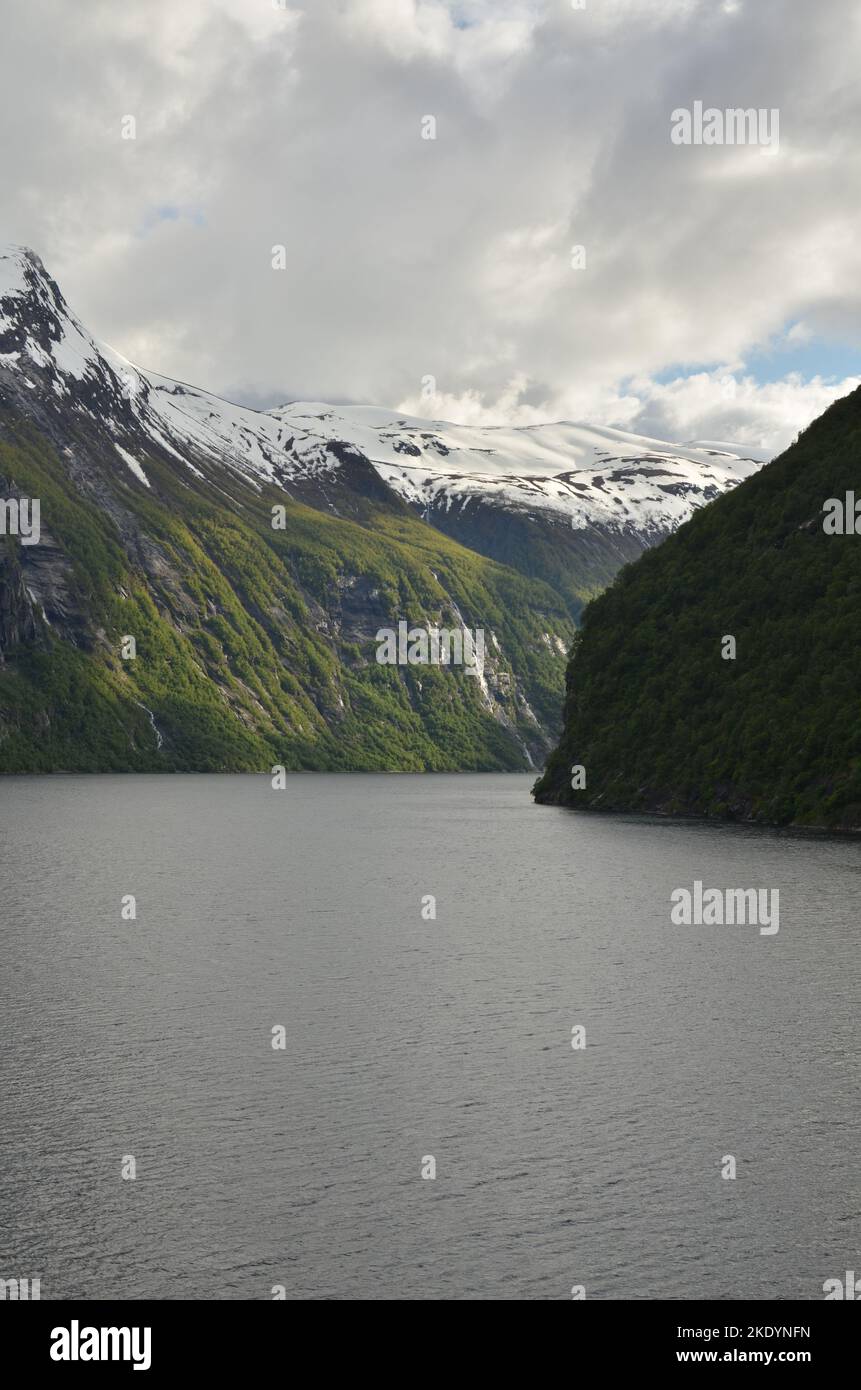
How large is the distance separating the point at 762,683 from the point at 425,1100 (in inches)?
5322

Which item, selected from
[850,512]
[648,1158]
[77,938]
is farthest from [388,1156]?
[850,512]

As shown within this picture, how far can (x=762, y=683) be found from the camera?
543 feet

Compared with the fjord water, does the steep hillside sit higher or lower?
higher

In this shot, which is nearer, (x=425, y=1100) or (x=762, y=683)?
(x=425, y=1100)

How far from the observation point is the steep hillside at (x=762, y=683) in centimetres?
14862

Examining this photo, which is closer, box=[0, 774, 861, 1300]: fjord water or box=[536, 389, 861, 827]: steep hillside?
box=[0, 774, 861, 1300]: fjord water

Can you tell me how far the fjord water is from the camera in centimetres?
2758

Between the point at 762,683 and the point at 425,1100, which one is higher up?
the point at 762,683

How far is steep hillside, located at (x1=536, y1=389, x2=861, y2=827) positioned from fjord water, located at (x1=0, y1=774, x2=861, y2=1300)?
65869 millimetres

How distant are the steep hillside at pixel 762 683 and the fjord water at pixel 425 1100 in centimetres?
6587

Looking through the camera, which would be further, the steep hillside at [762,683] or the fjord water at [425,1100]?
the steep hillside at [762,683]

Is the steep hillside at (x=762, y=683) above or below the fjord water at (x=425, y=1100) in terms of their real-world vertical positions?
above

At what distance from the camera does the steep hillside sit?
149 meters
